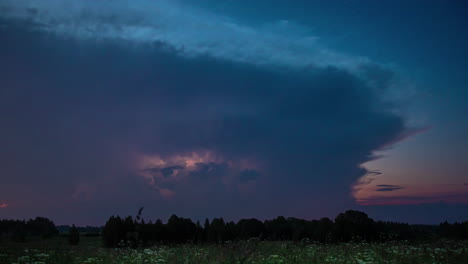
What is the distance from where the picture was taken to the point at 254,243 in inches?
396

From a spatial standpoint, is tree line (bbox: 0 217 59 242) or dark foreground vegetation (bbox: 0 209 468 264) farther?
tree line (bbox: 0 217 59 242)

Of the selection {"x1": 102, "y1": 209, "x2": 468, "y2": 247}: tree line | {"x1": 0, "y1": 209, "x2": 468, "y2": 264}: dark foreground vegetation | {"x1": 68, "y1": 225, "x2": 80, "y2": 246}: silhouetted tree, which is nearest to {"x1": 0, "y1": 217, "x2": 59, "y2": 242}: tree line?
{"x1": 0, "y1": 209, "x2": 468, "y2": 264}: dark foreground vegetation

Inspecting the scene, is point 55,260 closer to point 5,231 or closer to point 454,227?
point 454,227

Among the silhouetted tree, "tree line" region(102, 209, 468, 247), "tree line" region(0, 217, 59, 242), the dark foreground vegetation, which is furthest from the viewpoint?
"tree line" region(0, 217, 59, 242)

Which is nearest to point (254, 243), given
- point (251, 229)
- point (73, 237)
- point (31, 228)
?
point (251, 229)

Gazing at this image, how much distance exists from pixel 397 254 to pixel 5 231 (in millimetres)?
44680

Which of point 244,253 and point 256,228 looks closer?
point 244,253

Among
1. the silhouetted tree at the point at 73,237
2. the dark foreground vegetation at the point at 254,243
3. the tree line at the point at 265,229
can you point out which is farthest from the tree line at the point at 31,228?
the tree line at the point at 265,229

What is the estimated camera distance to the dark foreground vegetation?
41.9ft

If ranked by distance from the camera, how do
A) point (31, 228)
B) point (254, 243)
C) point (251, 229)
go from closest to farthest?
point (254, 243)
point (251, 229)
point (31, 228)

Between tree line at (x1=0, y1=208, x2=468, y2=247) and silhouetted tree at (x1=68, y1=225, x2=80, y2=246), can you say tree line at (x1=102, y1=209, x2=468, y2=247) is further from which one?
silhouetted tree at (x1=68, y1=225, x2=80, y2=246)

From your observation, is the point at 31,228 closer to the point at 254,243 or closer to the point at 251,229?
the point at 251,229

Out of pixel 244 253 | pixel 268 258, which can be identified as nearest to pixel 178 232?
pixel 268 258

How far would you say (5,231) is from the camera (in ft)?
140
